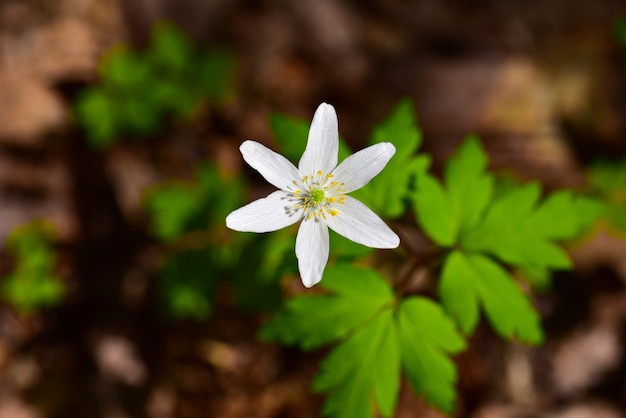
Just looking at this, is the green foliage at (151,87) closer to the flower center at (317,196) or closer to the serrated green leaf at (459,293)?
the flower center at (317,196)

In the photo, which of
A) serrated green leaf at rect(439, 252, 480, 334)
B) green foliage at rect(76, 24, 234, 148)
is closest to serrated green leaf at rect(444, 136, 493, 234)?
serrated green leaf at rect(439, 252, 480, 334)

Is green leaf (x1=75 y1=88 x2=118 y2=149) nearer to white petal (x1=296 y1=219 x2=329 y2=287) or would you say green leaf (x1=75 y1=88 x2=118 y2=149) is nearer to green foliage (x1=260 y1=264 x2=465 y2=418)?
green foliage (x1=260 y1=264 x2=465 y2=418)

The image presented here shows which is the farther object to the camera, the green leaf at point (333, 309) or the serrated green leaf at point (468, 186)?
the serrated green leaf at point (468, 186)

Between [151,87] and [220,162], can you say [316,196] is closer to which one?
[220,162]

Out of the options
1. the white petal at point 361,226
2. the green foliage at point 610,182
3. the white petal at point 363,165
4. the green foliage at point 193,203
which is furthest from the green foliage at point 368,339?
the green foliage at point 610,182

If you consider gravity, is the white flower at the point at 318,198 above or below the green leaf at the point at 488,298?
above

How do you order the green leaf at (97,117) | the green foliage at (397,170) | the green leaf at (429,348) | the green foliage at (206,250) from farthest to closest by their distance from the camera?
the green leaf at (97,117) < the green foliage at (206,250) < the green foliage at (397,170) < the green leaf at (429,348)

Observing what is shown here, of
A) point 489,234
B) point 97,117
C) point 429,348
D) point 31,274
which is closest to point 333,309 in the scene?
point 429,348
